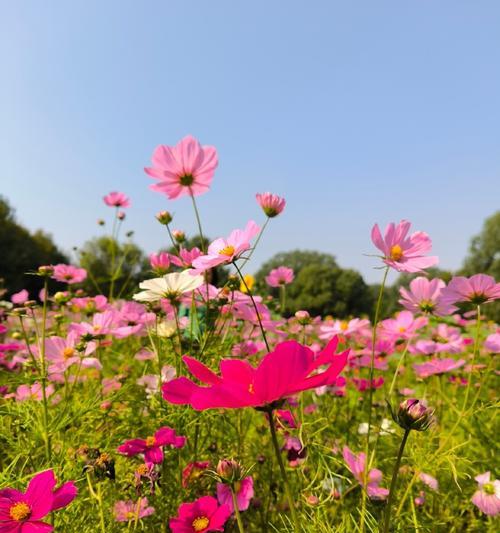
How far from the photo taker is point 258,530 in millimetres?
859

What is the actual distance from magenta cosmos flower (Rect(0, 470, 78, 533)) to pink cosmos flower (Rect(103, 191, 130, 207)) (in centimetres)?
162

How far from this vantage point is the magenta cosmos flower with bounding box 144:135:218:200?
0.72 metres

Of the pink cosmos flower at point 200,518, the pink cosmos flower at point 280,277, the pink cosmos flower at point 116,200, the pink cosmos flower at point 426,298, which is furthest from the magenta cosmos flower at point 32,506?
the pink cosmos flower at point 116,200

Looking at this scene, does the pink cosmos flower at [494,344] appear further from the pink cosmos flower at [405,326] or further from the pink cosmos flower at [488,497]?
the pink cosmos flower at [488,497]

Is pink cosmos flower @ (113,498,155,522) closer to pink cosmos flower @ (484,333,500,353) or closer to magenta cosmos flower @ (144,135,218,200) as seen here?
magenta cosmos flower @ (144,135,218,200)

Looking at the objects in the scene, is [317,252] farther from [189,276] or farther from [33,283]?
[189,276]

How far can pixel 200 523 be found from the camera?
479 millimetres

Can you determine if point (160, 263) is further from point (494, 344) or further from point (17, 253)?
point (17, 253)

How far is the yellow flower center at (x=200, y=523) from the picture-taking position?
47 centimetres

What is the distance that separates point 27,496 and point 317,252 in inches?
923

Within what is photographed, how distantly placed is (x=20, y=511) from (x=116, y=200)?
64.9 inches

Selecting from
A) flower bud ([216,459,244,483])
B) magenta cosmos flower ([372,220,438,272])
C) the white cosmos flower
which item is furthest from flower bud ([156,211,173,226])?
flower bud ([216,459,244,483])

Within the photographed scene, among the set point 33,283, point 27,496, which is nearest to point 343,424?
point 27,496

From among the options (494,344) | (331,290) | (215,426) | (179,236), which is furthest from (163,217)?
(331,290)
